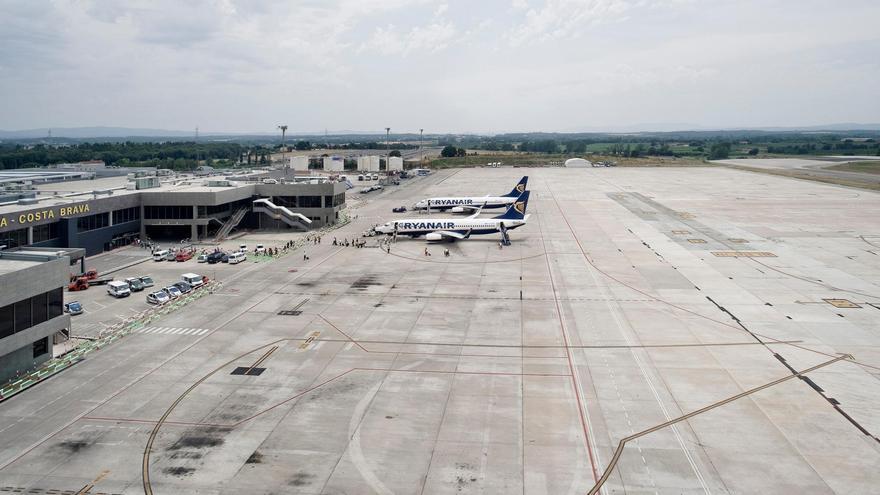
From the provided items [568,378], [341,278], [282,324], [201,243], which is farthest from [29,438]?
[201,243]

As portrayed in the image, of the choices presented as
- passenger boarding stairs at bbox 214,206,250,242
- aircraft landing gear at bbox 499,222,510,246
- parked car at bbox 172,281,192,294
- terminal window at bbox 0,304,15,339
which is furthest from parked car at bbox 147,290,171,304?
aircraft landing gear at bbox 499,222,510,246

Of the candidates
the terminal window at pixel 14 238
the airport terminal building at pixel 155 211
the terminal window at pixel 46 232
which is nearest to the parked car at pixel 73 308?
the airport terminal building at pixel 155 211

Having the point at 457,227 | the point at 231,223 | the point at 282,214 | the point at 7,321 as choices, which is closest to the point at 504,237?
the point at 457,227

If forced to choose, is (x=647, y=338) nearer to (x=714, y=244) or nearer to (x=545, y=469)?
(x=545, y=469)

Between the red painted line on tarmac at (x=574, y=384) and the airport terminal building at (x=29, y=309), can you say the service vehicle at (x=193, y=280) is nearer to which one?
the airport terminal building at (x=29, y=309)

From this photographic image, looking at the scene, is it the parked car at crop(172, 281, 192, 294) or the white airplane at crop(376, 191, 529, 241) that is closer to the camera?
→ the parked car at crop(172, 281, 192, 294)

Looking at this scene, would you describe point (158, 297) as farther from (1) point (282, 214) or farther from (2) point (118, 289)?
(1) point (282, 214)

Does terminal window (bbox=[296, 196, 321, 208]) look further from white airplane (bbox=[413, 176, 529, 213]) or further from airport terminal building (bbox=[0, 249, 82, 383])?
airport terminal building (bbox=[0, 249, 82, 383])
